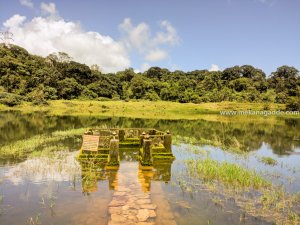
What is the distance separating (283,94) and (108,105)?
63.2m

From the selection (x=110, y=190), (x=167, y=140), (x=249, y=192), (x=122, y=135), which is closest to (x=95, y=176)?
(x=110, y=190)

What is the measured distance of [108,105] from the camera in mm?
86188

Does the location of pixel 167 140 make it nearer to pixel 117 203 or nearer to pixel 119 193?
pixel 119 193

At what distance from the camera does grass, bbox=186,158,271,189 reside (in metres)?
15.0

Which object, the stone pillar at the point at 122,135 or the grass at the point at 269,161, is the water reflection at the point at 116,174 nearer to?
the stone pillar at the point at 122,135

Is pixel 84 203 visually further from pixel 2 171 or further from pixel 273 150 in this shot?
pixel 273 150

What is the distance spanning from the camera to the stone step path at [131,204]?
1018 centimetres

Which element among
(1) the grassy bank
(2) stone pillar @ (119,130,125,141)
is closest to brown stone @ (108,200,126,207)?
(2) stone pillar @ (119,130,125,141)

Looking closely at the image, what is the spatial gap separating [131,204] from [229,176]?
640cm

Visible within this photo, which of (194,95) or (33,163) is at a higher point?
(194,95)

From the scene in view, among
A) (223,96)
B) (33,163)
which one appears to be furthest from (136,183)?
(223,96)

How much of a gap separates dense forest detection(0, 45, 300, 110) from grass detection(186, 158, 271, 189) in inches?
2850

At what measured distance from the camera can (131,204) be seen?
38.1 ft

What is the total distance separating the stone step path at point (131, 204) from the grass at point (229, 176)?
368 cm
